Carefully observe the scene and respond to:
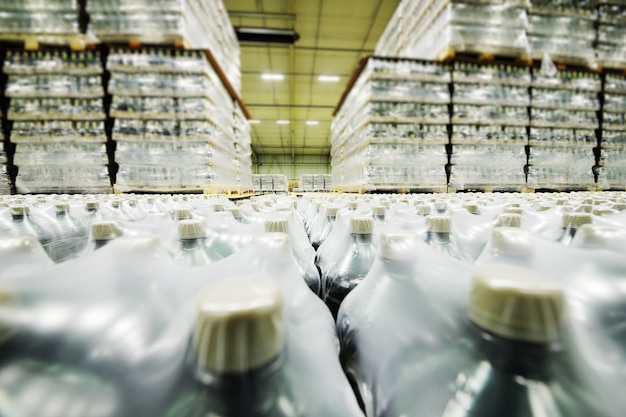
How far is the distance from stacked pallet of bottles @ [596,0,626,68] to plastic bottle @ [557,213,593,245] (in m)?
6.64

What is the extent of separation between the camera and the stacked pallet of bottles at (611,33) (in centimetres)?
506

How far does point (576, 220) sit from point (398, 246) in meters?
0.61

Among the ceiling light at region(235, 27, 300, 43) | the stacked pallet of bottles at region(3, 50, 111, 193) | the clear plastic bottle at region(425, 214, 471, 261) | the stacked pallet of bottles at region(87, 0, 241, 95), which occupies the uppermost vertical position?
the ceiling light at region(235, 27, 300, 43)

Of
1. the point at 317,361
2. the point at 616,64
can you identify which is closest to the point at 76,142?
the point at 317,361

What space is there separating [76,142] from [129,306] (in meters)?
5.08

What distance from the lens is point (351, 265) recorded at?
836 mm

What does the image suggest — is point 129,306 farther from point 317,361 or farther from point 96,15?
point 96,15

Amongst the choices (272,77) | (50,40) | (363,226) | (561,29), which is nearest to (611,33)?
(561,29)

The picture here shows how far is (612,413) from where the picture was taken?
0.28 metres

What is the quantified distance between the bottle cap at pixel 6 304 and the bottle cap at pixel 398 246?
1.59ft

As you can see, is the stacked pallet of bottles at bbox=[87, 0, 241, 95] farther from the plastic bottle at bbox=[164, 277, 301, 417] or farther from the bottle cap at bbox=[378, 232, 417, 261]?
the plastic bottle at bbox=[164, 277, 301, 417]

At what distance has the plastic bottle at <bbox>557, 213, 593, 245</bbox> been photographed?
763mm

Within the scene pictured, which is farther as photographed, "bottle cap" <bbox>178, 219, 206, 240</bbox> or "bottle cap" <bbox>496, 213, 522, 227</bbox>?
"bottle cap" <bbox>496, 213, 522, 227</bbox>

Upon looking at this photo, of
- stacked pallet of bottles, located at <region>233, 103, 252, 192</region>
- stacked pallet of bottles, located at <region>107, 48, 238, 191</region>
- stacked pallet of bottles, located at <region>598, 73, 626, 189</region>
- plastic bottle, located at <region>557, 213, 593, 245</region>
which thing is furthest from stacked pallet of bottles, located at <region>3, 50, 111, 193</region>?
stacked pallet of bottles, located at <region>598, 73, 626, 189</region>
